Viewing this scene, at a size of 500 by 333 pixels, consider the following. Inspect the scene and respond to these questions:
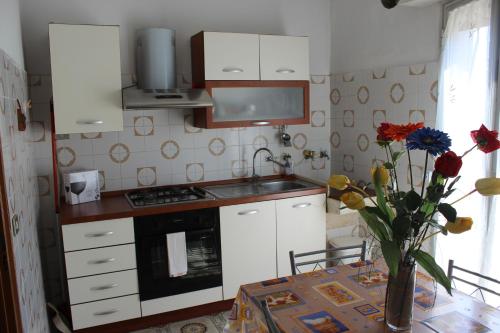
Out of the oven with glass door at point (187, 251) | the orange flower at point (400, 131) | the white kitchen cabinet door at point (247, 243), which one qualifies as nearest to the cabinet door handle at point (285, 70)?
the white kitchen cabinet door at point (247, 243)

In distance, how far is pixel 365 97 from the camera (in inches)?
136

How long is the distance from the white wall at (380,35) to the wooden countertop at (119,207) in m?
1.15

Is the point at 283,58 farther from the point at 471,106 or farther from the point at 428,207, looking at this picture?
the point at 428,207

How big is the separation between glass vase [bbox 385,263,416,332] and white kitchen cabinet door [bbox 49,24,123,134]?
2105 mm

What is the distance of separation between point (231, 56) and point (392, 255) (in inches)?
86.7

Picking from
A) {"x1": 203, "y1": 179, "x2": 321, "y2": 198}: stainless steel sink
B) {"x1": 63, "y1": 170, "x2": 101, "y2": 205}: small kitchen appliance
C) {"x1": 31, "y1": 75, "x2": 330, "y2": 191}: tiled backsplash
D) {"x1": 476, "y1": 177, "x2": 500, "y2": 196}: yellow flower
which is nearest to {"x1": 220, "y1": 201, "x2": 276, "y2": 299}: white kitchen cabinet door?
{"x1": 203, "y1": 179, "x2": 321, "y2": 198}: stainless steel sink

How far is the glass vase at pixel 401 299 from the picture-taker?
1.42 m

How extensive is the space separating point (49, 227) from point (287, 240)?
5.70ft

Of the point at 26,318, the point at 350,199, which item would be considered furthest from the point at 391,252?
the point at 26,318

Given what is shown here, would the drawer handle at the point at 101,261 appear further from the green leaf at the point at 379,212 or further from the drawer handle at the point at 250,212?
the green leaf at the point at 379,212

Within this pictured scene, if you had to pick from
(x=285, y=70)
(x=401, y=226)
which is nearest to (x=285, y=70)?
(x=285, y=70)

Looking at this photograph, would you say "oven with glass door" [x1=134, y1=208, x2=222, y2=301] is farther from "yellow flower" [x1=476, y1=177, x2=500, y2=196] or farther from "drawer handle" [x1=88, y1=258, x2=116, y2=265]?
"yellow flower" [x1=476, y1=177, x2=500, y2=196]

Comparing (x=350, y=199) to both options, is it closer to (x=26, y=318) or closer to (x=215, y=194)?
(x=26, y=318)

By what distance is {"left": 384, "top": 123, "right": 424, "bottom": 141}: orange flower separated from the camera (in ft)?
4.39
